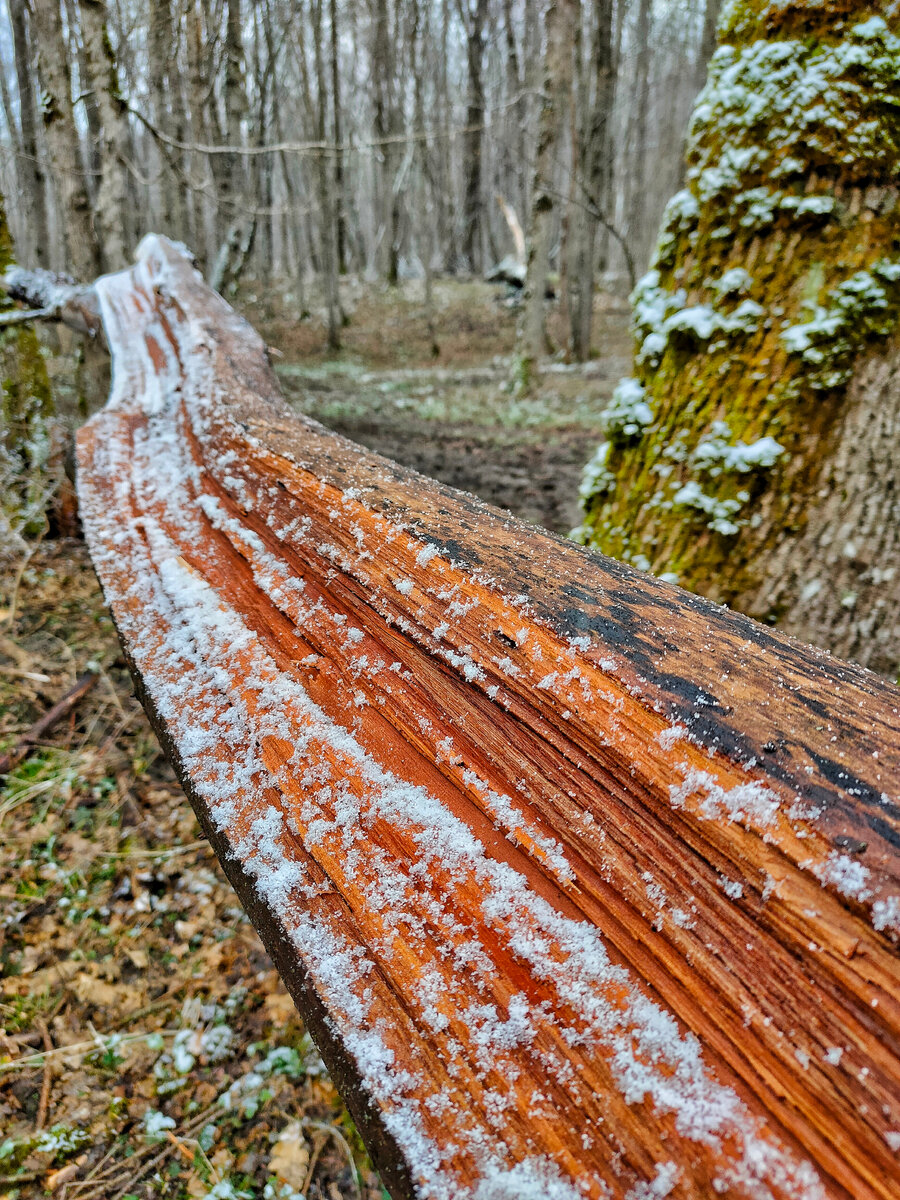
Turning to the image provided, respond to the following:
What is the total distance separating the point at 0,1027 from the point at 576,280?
14.1 meters

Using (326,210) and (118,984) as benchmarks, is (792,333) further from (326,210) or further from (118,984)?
(326,210)

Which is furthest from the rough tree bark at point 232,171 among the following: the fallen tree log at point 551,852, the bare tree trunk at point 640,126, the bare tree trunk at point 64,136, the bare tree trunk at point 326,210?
the bare tree trunk at point 640,126

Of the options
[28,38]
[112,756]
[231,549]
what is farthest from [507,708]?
[28,38]

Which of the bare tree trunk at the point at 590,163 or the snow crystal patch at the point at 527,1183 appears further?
the bare tree trunk at the point at 590,163

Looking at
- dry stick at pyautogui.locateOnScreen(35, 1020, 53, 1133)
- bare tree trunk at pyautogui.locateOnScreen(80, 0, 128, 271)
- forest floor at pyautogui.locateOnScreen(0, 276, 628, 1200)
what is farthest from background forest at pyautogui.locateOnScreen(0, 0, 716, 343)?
dry stick at pyautogui.locateOnScreen(35, 1020, 53, 1133)

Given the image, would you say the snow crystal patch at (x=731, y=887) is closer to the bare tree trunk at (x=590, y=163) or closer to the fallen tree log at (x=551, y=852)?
the fallen tree log at (x=551, y=852)

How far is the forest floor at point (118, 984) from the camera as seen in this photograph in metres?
1.58

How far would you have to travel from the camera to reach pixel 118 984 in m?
2.01

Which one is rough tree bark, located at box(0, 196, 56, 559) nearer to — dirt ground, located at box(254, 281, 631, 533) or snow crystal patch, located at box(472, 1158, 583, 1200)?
dirt ground, located at box(254, 281, 631, 533)

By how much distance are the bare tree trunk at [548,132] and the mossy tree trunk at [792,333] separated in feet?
26.5

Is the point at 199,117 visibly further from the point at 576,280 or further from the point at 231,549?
the point at 231,549

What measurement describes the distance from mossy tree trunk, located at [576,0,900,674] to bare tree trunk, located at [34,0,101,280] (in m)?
7.00

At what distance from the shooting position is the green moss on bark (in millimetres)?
1886

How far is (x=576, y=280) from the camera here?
42.3 feet
